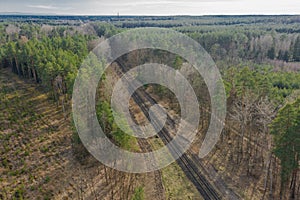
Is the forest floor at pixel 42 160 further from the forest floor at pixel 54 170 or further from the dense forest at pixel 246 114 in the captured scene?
the dense forest at pixel 246 114

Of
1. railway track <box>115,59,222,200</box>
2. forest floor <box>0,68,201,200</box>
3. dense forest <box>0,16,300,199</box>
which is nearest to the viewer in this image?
dense forest <box>0,16,300,199</box>

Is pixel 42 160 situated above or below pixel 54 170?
above

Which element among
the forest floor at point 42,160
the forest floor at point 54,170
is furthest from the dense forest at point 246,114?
the forest floor at point 54,170

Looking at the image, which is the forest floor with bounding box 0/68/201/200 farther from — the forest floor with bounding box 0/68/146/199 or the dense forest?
the dense forest

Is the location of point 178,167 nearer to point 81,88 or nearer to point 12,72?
point 81,88

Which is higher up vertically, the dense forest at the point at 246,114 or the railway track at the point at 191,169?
the dense forest at the point at 246,114

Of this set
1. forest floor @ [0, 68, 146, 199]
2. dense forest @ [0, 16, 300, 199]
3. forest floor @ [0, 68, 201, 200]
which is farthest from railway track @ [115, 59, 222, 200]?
forest floor @ [0, 68, 146, 199]

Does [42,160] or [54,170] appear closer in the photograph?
[54,170]

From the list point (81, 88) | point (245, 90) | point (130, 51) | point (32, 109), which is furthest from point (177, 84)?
point (130, 51)

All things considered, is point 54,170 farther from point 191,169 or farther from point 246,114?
point 246,114

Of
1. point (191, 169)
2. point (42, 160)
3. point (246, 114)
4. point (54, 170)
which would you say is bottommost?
point (191, 169)

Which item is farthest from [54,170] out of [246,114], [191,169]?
[246,114]
